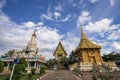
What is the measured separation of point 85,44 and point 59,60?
17610mm

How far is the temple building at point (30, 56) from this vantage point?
37.0 meters

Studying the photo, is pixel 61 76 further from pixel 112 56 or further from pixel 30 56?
pixel 112 56

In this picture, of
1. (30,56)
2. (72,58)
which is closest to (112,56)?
(72,58)

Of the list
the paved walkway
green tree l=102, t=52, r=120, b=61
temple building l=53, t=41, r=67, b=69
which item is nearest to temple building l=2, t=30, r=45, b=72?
the paved walkway

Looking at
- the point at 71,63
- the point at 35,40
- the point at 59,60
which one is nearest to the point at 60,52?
the point at 59,60

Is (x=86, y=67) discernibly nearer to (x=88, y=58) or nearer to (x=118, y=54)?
(x=88, y=58)

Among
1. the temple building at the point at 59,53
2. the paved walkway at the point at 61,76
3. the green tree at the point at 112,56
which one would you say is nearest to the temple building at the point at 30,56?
the paved walkway at the point at 61,76

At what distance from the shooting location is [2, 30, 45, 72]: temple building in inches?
1455

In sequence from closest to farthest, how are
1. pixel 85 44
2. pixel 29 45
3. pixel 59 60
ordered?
pixel 85 44 < pixel 29 45 < pixel 59 60

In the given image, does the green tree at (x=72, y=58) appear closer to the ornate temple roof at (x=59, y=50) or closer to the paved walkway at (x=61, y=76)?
the ornate temple roof at (x=59, y=50)

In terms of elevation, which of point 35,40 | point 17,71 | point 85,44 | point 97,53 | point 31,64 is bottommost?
point 17,71

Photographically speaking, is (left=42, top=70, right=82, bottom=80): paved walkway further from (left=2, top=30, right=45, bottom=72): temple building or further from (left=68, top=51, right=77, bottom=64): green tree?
(left=68, top=51, right=77, bottom=64): green tree

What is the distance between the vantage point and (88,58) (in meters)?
39.2

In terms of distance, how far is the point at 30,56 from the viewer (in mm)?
37656
